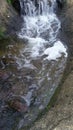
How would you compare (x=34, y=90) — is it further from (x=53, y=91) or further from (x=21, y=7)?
(x=21, y=7)

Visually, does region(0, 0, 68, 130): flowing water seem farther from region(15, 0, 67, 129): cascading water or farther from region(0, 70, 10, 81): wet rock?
region(0, 70, 10, 81): wet rock

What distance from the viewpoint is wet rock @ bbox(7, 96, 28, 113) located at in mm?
7375

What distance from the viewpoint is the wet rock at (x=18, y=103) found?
7.38 meters

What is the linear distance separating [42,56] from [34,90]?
202cm

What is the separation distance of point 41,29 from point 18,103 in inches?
188

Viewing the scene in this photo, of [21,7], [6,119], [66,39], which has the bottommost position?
[6,119]

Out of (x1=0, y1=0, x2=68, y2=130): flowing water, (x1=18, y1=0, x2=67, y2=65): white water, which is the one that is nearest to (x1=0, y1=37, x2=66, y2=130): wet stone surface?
(x1=0, y1=0, x2=68, y2=130): flowing water

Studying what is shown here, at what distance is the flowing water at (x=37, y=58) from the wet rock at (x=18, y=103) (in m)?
0.09

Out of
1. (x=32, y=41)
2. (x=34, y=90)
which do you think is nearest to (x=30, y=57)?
(x=32, y=41)

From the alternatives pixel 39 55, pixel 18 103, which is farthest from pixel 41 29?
pixel 18 103

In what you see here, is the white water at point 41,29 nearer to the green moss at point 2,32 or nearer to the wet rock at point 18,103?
the green moss at point 2,32

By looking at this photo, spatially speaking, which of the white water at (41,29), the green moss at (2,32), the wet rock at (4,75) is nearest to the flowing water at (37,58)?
the white water at (41,29)

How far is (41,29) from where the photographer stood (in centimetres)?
1166

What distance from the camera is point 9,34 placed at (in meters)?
10.9
